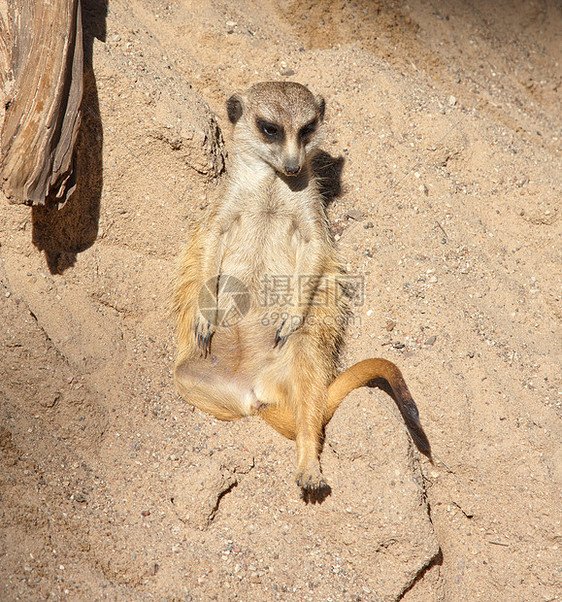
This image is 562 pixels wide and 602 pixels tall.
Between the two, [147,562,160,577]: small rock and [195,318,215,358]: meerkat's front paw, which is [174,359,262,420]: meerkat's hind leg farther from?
[147,562,160,577]: small rock

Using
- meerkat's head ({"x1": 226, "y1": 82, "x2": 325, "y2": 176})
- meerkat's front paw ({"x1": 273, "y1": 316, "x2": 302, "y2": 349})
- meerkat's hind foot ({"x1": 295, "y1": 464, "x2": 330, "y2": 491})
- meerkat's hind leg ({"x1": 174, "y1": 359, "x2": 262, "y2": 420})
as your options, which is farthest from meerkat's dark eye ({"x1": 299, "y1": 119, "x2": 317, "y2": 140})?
meerkat's hind foot ({"x1": 295, "y1": 464, "x2": 330, "y2": 491})

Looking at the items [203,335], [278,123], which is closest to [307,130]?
[278,123]

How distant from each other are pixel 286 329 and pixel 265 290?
0.70 feet

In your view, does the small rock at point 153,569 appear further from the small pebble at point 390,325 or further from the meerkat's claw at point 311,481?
the small pebble at point 390,325

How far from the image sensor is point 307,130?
2.44 meters

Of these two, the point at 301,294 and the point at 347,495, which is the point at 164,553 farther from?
the point at 301,294

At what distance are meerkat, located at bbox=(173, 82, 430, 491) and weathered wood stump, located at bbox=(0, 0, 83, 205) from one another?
66 cm

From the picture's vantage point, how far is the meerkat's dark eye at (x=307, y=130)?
240cm

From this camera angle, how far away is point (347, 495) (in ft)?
6.81

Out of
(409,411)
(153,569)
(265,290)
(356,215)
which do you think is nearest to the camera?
(153,569)

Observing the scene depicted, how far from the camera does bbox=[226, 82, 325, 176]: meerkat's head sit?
2.34 metres

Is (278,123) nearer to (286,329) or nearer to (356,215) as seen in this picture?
(356,215)

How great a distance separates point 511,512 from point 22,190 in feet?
6.54

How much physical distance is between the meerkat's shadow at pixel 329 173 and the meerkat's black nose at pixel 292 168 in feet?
1.73
